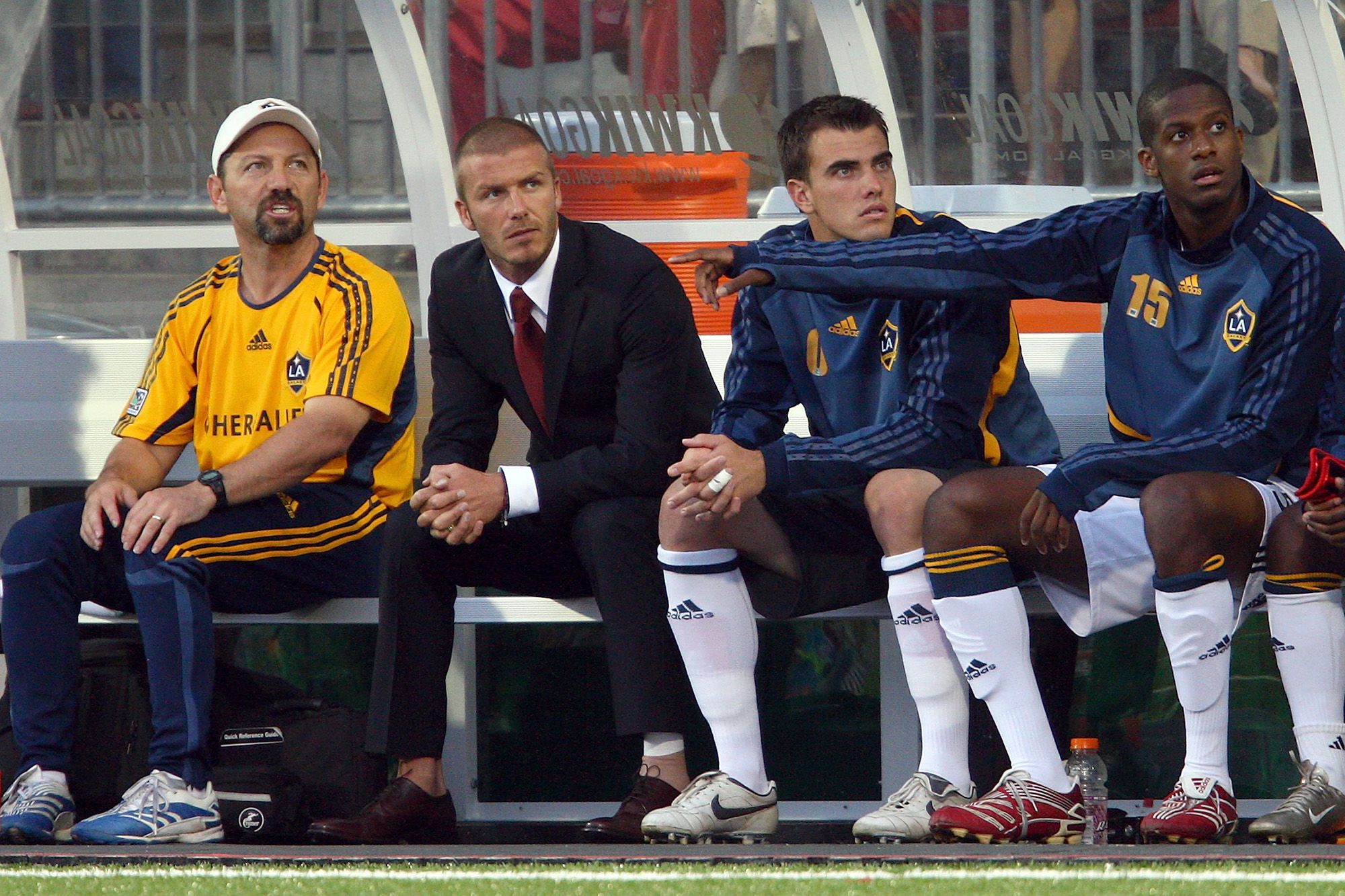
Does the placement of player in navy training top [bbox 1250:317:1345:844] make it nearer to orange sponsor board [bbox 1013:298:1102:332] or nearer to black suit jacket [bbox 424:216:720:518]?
black suit jacket [bbox 424:216:720:518]

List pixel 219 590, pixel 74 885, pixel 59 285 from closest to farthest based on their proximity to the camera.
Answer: pixel 74 885 < pixel 219 590 < pixel 59 285

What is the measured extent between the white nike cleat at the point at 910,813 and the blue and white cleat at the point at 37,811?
140 cm

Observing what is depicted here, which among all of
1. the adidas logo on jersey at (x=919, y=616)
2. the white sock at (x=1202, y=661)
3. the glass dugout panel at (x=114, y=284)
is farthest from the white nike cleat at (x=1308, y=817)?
the glass dugout panel at (x=114, y=284)

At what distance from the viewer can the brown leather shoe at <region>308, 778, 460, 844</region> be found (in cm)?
336

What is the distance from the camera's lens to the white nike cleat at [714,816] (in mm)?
3201

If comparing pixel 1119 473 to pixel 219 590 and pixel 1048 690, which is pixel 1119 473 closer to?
pixel 1048 690

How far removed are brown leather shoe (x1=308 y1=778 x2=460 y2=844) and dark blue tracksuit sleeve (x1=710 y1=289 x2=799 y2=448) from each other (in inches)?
32.5

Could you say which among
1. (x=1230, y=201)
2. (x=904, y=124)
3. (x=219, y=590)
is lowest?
(x=219, y=590)

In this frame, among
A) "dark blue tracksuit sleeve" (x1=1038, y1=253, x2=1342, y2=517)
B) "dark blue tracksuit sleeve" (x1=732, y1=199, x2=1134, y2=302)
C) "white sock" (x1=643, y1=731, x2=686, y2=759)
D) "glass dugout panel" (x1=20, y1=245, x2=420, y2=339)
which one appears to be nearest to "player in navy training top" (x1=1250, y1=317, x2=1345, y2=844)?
"dark blue tracksuit sleeve" (x1=1038, y1=253, x2=1342, y2=517)

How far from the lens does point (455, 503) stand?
11.5 ft

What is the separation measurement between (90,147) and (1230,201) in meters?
2.93

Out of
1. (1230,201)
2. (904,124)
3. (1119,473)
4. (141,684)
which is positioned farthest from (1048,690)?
(141,684)

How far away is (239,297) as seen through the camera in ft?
13.2

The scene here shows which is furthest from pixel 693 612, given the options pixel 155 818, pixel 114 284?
pixel 114 284
